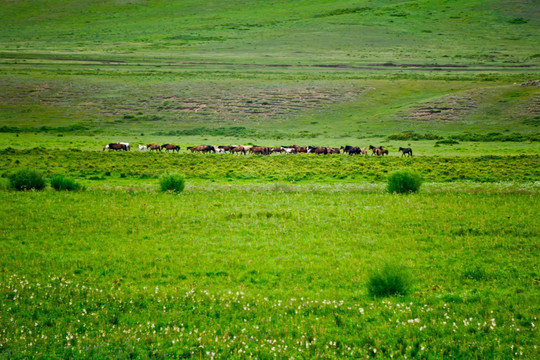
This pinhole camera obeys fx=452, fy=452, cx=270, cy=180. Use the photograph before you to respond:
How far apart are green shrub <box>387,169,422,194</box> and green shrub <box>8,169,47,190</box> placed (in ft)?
77.6

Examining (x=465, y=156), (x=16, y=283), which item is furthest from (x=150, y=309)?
(x=465, y=156)

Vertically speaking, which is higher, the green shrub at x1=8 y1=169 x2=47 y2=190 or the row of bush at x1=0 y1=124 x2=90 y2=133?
the green shrub at x1=8 y1=169 x2=47 y2=190

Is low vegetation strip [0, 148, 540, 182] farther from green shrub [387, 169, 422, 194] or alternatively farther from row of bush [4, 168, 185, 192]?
row of bush [4, 168, 185, 192]

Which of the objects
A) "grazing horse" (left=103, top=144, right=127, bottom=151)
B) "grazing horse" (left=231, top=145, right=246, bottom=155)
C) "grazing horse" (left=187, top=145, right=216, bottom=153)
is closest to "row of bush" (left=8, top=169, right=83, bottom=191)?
"grazing horse" (left=103, top=144, right=127, bottom=151)

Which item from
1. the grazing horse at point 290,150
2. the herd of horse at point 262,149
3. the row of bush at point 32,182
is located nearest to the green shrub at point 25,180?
the row of bush at point 32,182

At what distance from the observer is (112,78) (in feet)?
343

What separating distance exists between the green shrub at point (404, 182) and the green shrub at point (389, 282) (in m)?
17.4

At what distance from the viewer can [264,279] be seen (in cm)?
1451

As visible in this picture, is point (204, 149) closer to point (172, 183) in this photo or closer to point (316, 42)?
point (172, 183)

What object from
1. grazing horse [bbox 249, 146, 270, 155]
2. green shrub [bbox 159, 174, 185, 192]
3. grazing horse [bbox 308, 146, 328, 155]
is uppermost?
green shrub [bbox 159, 174, 185, 192]

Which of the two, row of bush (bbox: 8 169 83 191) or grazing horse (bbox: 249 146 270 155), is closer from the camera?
row of bush (bbox: 8 169 83 191)

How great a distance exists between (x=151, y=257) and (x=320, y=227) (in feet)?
27.0

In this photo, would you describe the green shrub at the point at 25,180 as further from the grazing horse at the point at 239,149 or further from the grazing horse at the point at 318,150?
the grazing horse at the point at 318,150

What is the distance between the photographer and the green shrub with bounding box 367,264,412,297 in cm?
1299
